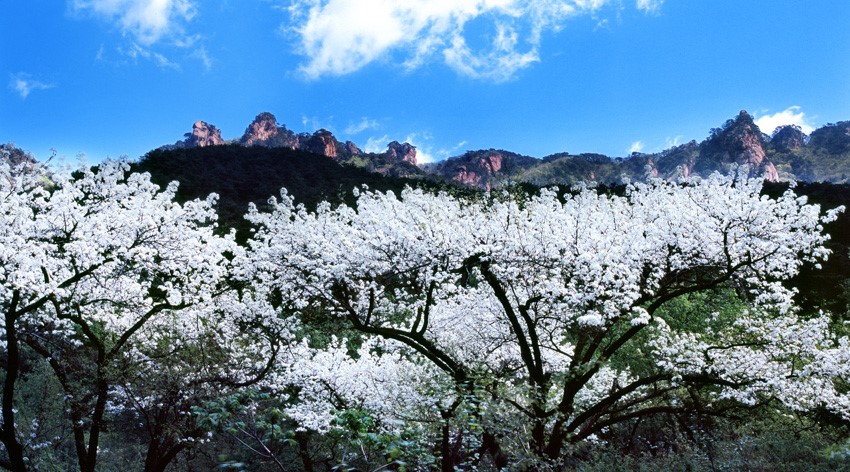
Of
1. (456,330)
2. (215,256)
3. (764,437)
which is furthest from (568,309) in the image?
(215,256)

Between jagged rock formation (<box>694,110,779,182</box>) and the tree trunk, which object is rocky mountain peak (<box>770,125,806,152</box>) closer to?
jagged rock formation (<box>694,110,779,182</box>)

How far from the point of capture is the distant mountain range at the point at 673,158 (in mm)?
116500

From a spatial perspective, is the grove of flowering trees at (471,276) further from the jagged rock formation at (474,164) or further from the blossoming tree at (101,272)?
the jagged rock formation at (474,164)

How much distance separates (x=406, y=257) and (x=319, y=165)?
67.3m

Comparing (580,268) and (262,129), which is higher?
(262,129)

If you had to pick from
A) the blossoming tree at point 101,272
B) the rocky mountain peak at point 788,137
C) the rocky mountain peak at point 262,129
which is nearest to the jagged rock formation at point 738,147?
the rocky mountain peak at point 788,137

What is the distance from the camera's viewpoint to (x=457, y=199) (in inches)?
544

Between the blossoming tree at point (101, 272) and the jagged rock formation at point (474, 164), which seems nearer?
the blossoming tree at point (101, 272)

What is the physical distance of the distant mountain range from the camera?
116500 mm

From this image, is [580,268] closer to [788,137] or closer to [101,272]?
[101,272]

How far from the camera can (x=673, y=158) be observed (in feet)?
447

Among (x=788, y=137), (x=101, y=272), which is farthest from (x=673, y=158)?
(x=101, y=272)

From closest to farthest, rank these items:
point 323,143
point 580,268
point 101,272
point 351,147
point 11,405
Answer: point 580,268
point 11,405
point 101,272
point 323,143
point 351,147

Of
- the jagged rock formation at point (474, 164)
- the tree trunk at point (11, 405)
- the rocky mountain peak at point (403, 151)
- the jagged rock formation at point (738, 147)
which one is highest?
the rocky mountain peak at point (403, 151)
